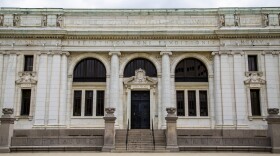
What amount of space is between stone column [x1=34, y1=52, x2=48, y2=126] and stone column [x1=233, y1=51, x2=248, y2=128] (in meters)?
17.9

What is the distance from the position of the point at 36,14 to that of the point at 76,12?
392 cm

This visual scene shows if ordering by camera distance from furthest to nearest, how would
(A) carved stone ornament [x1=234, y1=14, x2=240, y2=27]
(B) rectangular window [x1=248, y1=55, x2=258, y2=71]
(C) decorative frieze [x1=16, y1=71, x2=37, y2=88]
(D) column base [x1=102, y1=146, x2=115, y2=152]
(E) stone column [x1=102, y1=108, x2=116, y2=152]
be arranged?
1. (A) carved stone ornament [x1=234, y1=14, x2=240, y2=27]
2. (B) rectangular window [x1=248, y1=55, x2=258, y2=71]
3. (C) decorative frieze [x1=16, y1=71, x2=37, y2=88]
4. (E) stone column [x1=102, y1=108, x2=116, y2=152]
5. (D) column base [x1=102, y1=146, x2=115, y2=152]

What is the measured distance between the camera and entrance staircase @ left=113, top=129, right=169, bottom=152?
902 inches

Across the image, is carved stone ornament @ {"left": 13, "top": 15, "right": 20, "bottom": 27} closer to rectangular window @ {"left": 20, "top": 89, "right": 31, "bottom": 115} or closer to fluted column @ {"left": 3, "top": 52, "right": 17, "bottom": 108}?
fluted column @ {"left": 3, "top": 52, "right": 17, "bottom": 108}

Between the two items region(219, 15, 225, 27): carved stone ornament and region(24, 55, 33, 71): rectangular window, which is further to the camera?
region(219, 15, 225, 27): carved stone ornament

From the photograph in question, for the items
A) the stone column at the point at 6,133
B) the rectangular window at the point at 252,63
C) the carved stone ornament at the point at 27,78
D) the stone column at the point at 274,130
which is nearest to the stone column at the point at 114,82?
the carved stone ornament at the point at 27,78

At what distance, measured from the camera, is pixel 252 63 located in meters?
31.5

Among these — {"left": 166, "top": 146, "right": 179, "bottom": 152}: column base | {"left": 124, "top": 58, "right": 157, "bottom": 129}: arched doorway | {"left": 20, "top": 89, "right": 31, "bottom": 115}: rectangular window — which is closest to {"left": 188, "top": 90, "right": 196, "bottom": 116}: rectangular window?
{"left": 124, "top": 58, "right": 157, "bottom": 129}: arched doorway

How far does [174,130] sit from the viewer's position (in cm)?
2341

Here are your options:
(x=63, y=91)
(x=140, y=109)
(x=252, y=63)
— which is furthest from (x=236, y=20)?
(x=63, y=91)

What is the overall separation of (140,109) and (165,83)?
3.53m

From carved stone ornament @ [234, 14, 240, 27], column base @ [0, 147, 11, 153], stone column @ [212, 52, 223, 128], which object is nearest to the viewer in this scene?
column base @ [0, 147, 11, 153]

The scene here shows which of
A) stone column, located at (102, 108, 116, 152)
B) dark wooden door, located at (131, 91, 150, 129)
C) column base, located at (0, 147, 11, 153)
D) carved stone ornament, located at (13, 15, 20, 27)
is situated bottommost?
column base, located at (0, 147, 11, 153)

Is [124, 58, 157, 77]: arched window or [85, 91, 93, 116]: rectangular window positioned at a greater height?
[124, 58, 157, 77]: arched window
